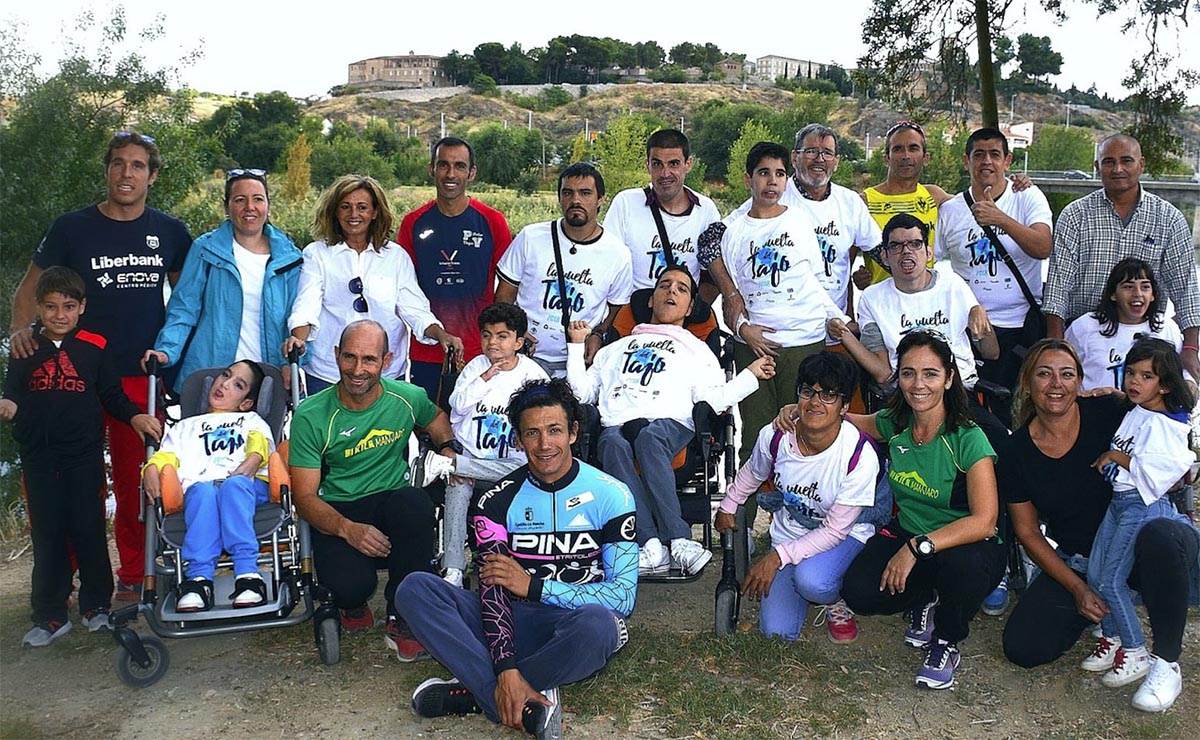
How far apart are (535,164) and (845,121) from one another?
4721 centimetres

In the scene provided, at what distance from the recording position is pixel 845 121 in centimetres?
10181

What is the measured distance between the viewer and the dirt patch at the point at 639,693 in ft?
12.0

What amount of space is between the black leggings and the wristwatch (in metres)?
0.53

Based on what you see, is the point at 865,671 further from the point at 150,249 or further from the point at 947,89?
the point at 947,89

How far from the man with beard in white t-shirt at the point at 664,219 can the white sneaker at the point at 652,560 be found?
1.61 meters

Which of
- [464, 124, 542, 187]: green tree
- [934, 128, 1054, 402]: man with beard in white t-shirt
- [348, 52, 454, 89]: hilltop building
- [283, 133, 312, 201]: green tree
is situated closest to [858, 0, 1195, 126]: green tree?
[934, 128, 1054, 402]: man with beard in white t-shirt

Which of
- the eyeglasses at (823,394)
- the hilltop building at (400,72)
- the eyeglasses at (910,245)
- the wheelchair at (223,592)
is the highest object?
the hilltop building at (400,72)

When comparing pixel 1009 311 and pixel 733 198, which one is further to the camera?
pixel 733 198

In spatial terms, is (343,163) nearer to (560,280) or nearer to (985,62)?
(985,62)

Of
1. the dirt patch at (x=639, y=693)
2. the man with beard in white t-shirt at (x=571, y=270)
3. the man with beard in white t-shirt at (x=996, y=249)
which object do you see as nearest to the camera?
the dirt patch at (x=639, y=693)

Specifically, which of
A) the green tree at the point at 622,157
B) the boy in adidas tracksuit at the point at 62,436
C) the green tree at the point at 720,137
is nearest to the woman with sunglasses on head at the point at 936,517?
the boy in adidas tracksuit at the point at 62,436

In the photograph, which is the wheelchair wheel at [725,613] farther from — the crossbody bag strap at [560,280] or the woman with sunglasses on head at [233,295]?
the woman with sunglasses on head at [233,295]

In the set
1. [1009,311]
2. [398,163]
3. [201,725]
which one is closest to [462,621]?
[201,725]

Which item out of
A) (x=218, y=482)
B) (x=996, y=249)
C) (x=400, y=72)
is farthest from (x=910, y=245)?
(x=400, y=72)
